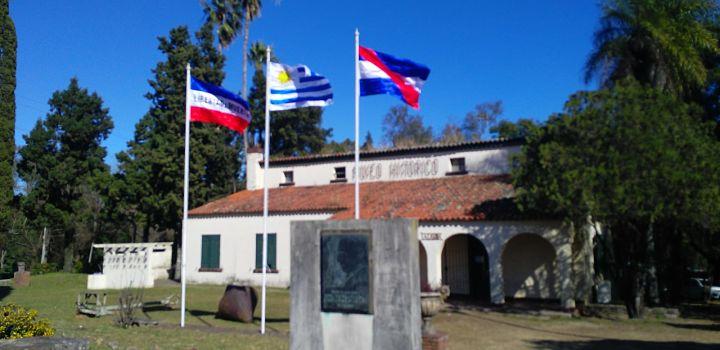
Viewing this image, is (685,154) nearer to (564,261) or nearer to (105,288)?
(564,261)

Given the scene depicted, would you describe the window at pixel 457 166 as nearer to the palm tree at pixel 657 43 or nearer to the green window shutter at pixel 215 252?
the palm tree at pixel 657 43

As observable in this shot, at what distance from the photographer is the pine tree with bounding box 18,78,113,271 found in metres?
35.8

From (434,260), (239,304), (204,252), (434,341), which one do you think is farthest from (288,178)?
(434,341)

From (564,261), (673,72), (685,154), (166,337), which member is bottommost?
(166,337)

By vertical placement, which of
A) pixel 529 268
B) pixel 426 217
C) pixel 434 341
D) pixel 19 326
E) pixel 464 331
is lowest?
pixel 464 331

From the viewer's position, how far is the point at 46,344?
5992 millimetres

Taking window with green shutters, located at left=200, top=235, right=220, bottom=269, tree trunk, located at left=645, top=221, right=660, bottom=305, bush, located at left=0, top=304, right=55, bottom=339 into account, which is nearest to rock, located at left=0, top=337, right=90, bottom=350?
bush, located at left=0, top=304, right=55, bottom=339

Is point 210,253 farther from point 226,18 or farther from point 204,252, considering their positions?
point 226,18

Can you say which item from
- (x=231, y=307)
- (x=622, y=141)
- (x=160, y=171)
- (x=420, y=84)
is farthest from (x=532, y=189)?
(x=160, y=171)

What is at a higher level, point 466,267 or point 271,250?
point 271,250

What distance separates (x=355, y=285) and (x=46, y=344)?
11.6ft

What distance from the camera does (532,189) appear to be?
15.0 meters

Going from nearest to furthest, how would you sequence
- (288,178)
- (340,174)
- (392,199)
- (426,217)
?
(426,217), (392,199), (340,174), (288,178)

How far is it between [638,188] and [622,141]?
1.33m
